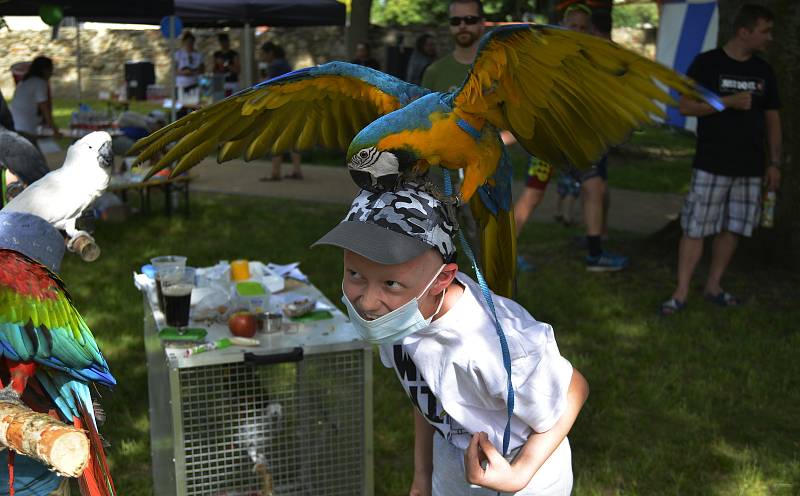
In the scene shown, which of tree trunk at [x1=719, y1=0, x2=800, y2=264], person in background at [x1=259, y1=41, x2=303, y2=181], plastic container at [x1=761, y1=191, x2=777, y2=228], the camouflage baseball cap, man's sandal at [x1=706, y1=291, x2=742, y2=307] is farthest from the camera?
person in background at [x1=259, y1=41, x2=303, y2=181]

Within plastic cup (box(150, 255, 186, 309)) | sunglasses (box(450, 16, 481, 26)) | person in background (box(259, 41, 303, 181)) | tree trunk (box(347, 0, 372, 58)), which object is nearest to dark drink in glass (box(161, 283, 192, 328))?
plastic cup (box(150, 255, 186, 309))

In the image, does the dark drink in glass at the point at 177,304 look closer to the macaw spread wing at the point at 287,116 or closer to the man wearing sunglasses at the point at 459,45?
the macaw spread wing at the point at 287,116

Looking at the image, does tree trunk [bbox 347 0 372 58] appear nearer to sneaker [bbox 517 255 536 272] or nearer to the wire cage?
sneaker [bbox 517 255 536 272]

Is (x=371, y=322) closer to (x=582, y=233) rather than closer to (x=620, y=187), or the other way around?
(x=582, y=233)

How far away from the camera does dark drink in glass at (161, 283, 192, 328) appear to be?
9.71 ft

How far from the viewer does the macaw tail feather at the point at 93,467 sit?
5.88 ft

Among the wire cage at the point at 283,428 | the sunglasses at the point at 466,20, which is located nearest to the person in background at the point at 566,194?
the sunglasses at the point at 466,20

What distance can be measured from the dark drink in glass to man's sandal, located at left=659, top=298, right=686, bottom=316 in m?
3.38

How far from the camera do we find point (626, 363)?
4.53m

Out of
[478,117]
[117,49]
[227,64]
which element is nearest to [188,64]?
[227,64]

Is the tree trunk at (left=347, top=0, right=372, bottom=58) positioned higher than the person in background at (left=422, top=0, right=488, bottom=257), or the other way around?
the person in background at (left=422, top=0, right=488, bottom=257)

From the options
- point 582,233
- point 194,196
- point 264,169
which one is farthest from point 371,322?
point 264,169

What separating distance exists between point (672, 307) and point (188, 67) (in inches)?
370

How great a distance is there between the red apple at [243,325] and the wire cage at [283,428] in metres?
0.12
